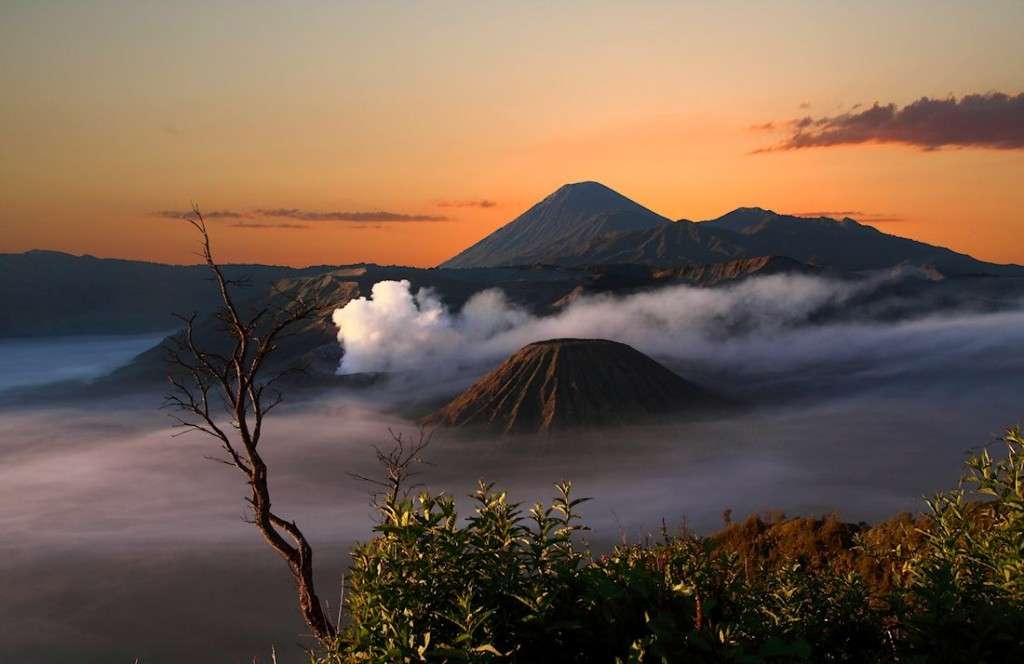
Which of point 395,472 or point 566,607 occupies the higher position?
point 566,607

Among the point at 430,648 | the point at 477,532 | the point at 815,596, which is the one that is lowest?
the point at 815,596

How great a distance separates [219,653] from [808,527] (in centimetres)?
10077

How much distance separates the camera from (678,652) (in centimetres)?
629

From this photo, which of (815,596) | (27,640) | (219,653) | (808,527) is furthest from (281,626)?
(815,596)

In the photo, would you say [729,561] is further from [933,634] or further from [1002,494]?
[1002,494]

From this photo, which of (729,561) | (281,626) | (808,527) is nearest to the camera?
(729,561)

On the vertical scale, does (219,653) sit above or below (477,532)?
below

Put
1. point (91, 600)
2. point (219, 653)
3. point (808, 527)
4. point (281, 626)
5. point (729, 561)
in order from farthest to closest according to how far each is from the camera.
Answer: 1. point (91, 600)
2. point (281, 626)
3. point (219, 653)
4. point (808, 527)
5. point (729, 561)

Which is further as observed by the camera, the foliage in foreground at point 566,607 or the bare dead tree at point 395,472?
the bare dead tree at point 395,472

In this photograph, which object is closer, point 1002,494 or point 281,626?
point 1002,494

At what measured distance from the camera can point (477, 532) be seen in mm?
7473

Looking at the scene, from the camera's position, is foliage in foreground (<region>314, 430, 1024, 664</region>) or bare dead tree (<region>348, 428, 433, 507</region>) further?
bare dead tree (<region>348, 428, 433, 507</region>)

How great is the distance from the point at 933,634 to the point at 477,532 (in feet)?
13.7

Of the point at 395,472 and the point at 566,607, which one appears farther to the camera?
the point at 395,472
